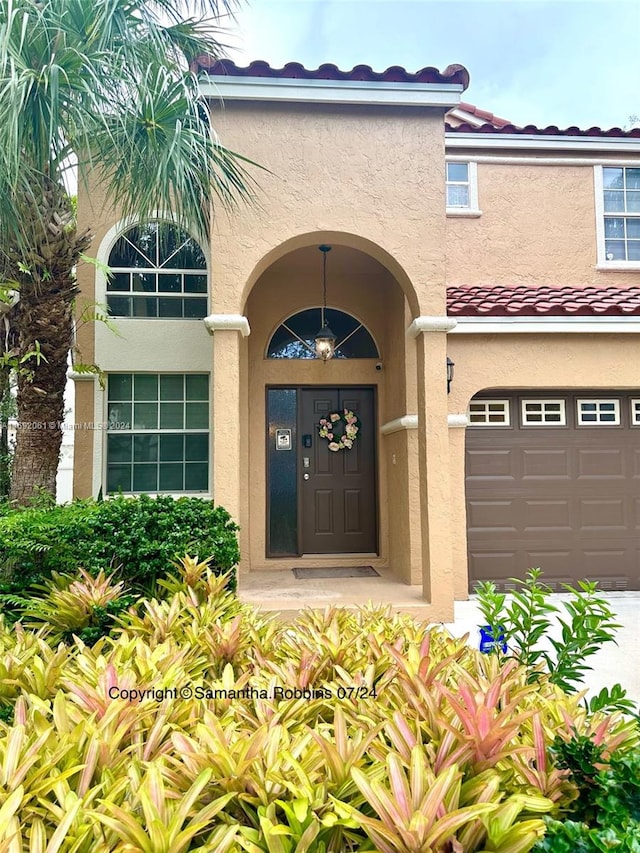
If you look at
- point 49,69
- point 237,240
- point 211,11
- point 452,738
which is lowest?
point 452,738

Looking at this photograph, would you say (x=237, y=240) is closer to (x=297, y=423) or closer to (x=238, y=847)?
(x=297, y=423)

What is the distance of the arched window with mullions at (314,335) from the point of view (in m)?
8.48

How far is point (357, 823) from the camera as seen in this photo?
151 cm

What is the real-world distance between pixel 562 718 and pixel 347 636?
52.2 inches

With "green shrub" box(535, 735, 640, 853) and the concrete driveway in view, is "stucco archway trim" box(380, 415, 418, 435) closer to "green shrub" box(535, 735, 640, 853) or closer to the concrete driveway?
the concrete driveway

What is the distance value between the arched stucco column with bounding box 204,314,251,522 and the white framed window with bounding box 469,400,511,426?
3516 mm

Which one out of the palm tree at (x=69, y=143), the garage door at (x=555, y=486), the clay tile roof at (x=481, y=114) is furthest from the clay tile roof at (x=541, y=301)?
the clay tile roof at (x=481, y=114)

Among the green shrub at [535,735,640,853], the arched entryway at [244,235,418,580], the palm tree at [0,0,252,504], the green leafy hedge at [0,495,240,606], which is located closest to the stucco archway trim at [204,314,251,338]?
the palm tree at [0,0,252,504]

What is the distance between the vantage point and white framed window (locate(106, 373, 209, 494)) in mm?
7555

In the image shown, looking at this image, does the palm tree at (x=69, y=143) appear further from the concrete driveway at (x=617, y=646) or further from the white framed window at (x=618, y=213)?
the white framed window at (x=618, y=213)

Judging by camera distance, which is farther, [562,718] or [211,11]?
[211,11]

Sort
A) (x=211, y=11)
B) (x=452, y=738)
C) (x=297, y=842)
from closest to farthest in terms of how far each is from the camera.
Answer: (x=297, y=842) < (x=452, y=738) < (x=211, y=11)

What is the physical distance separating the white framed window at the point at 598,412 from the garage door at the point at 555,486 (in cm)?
1

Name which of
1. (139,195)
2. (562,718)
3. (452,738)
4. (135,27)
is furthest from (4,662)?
(135,27)
